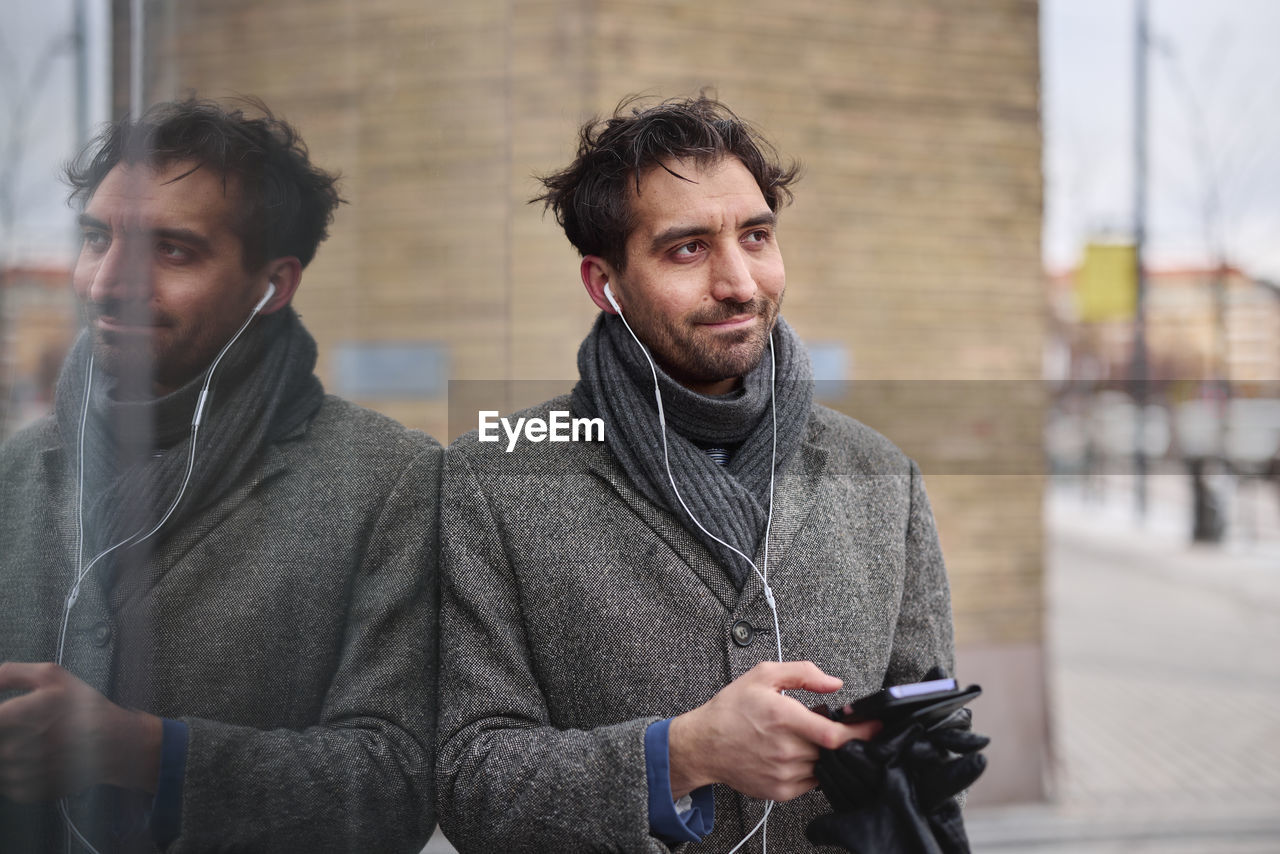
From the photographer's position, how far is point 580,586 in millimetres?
1560

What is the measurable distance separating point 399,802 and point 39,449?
0.72 meters

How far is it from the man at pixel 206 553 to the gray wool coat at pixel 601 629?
4.7 inches

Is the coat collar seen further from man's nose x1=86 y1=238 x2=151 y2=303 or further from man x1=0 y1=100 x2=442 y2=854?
man's nose x1=86 y1=238 x2=151 y2=303

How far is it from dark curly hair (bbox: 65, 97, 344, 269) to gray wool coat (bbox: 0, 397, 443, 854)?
0.30 meters

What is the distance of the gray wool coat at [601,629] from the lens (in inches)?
56.3

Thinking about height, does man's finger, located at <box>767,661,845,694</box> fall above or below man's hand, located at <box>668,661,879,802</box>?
above

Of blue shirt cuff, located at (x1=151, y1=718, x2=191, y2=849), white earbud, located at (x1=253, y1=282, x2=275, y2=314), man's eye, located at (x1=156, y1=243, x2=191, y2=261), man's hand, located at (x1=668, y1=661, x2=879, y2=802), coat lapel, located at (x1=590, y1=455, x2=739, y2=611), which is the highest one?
man's eye, located at (x1=156, y1=243, x2=191, y2=261)

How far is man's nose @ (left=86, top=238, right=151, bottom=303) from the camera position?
1435mm

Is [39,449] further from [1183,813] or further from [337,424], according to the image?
[1183,813]

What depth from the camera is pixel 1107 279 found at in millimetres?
5887

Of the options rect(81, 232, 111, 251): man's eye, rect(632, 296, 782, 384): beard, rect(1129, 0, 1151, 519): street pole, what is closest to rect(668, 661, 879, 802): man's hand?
rect(632, 296, 782, 384): beard

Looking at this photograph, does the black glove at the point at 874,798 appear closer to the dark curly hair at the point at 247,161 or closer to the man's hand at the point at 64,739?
the man's hand at the point at 64,739

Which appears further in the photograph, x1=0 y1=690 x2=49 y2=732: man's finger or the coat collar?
the coat collar

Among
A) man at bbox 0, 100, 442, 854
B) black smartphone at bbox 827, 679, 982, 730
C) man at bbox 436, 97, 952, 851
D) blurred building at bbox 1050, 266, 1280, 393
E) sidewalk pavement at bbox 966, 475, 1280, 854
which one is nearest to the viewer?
black smartphone at bbox 827, 679, 982, 730
